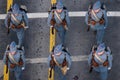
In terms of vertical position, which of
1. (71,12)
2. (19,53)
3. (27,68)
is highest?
(71,12)

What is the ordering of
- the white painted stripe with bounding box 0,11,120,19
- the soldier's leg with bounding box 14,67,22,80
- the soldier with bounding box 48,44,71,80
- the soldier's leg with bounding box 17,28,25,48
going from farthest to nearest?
the white painted stripe with bounding box 0,11,120,19 < the soldier's leg with bounding box 17,28,25,48 < the soldier's leg with bounding box 14,67,22,80 < the soldier with bounding box 48,44,71,80

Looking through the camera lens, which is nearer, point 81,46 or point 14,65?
point 14,65

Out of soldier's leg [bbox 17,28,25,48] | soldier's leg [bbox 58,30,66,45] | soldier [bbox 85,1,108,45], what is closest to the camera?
soldier [bbox 85,1,108,45]

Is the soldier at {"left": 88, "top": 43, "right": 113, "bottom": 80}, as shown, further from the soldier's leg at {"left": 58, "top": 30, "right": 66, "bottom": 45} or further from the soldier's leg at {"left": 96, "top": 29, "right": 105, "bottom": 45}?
the soldier's leg at {"left": 58, "top": 30, "right": 66, "bottom": 45}

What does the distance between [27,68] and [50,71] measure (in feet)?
5.37

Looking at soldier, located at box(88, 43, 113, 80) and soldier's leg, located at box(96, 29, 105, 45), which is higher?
soldier's leg, located at box(96, 29, 105, 45)

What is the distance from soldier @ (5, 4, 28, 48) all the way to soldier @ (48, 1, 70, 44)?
164 centimetres

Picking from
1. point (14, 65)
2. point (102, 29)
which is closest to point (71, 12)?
point (102, 29)

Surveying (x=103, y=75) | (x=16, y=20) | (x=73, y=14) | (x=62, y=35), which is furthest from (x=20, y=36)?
(x=103, y=75)

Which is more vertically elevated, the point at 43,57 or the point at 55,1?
the point at 55,1

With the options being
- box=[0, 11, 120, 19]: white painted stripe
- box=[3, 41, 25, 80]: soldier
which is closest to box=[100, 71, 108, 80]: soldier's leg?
box=[0, 11, 120, 19]: white painted stripe

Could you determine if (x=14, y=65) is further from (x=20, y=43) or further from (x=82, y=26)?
(x=82, y=26)

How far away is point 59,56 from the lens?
1909 centimetres

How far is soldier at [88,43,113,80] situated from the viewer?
62.8ft
